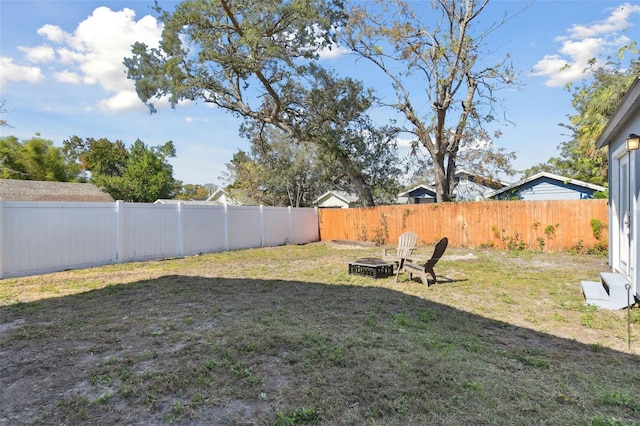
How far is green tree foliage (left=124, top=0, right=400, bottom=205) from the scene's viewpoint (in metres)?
11.8

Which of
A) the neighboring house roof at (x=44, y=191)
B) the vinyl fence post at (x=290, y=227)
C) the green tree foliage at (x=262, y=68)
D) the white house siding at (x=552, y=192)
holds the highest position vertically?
the green tree foliage at (x=262, y=68)

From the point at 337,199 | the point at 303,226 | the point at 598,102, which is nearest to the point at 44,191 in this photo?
the point at 303,226

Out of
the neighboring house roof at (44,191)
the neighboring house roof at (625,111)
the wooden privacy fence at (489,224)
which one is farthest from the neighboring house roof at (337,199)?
the neighboring house roof at (625,111)

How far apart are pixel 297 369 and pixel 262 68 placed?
39.6 ft

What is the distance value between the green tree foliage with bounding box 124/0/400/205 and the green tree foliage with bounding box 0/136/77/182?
1797 cm

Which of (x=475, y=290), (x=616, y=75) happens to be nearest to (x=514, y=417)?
(x=475, y=290)

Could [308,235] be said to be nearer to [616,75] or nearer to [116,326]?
[116,326]

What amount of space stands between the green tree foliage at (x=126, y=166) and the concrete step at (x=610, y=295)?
34.4m

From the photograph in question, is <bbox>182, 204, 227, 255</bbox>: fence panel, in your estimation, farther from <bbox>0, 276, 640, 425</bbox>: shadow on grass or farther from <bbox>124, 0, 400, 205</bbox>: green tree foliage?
<bbox>0, 276, 640, 425</bbox>: shadow on grass

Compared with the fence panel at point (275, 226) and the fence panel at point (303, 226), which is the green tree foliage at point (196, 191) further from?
the fence panel at point (275, 226)

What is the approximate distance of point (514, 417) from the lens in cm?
217

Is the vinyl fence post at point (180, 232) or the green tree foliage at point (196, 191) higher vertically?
the green tree foliage at point (196, 191)

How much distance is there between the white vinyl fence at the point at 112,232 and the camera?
7.35 m

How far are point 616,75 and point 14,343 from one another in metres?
19.0
